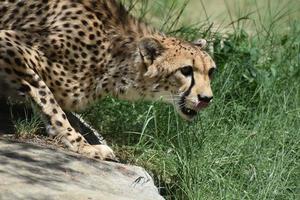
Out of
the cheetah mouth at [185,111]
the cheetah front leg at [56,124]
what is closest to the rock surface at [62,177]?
the cheetah front leg at [56,124]

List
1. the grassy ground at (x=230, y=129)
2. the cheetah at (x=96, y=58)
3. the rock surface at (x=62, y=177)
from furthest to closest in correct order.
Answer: the cheetah at (x=96, y=58) → the grassy ground at (x=230, y=129) → the rock surface at (x=62, y=177)

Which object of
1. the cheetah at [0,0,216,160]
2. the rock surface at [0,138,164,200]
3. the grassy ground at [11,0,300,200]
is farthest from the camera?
the cheetah at [0,0,216,160]

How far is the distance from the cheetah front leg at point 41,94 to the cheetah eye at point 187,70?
67 cm

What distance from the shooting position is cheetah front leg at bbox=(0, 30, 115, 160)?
208 inches

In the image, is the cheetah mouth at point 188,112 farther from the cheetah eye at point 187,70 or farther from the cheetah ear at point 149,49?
the cheetah ear at point 149,49

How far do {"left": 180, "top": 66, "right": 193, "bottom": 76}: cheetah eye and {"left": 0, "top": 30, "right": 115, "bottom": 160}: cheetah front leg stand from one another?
2.19 feet

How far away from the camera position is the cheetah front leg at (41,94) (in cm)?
528

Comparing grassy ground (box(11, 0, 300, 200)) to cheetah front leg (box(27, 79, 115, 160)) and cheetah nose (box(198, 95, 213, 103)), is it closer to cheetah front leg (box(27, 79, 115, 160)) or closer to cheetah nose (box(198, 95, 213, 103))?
cheetah nose (box(198, 95, 213, 103))

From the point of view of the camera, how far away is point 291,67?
686 cm

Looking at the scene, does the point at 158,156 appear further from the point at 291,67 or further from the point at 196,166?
the point at 291,67

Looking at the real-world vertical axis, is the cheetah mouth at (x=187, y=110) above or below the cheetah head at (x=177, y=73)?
below

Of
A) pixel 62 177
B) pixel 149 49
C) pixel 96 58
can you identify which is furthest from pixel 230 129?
pixel 62 177

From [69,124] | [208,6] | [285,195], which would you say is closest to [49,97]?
[69,124]

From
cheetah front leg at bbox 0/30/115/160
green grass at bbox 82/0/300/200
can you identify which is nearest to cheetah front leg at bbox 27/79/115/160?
cheetah front leg at bbox 0/30/115/160
